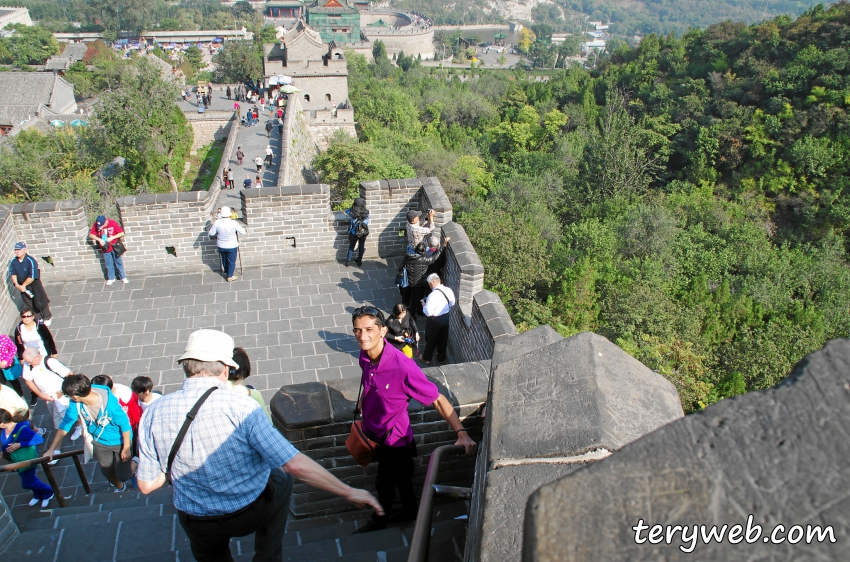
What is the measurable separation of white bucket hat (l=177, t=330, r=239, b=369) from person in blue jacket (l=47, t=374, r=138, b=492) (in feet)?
7.63

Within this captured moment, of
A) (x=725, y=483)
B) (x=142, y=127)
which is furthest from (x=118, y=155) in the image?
(x=725, y=483)

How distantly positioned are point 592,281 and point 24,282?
10744 mm

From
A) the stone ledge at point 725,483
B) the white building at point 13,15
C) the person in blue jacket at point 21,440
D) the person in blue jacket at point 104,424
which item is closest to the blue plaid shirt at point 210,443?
the stone ledge at point 725,483

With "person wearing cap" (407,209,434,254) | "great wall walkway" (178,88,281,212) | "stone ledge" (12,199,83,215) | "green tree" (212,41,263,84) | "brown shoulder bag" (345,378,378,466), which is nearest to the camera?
"brown shoulder bag" (345,378,378,466)

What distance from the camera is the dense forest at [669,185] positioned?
1355 centimetres

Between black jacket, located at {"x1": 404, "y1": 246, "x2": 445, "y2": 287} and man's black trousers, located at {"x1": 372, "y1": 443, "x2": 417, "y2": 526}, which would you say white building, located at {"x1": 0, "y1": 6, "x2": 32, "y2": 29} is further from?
man's black trousers, located at {"x1": 372, "y1": 443, "x2": 417, "y2": 526}

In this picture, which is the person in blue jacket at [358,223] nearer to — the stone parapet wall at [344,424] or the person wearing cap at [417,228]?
the person wearing cap at [417,228]

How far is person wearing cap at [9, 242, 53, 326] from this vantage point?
24.7 feet

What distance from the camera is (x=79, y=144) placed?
1396 inches

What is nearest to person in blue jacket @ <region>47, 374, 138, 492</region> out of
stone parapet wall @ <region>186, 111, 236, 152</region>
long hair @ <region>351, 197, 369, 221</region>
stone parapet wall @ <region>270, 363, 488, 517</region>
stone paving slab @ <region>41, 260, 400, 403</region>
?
stone parapet wall @ <region>270, 363, 488, 517</region>

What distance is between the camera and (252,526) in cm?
315

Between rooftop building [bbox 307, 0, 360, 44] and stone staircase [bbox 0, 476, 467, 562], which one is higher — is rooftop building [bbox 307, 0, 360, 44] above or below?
below

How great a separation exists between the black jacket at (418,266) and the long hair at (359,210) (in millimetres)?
1339

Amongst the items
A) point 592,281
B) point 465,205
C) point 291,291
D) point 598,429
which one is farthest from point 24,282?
point 465,205
